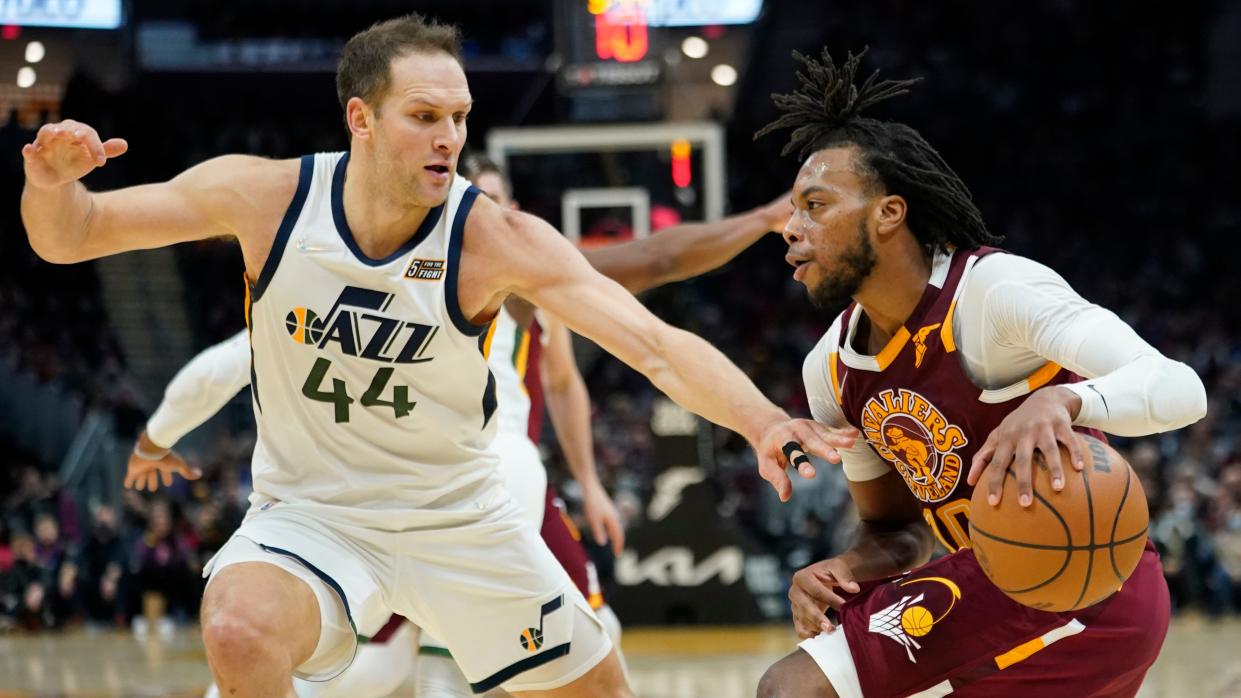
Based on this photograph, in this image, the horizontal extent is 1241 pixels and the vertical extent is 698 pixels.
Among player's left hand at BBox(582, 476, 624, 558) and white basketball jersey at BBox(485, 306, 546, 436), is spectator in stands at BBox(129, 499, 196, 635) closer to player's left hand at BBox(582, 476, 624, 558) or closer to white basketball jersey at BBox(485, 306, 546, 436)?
player's left hand at BBox(582, 476, 624, 558)

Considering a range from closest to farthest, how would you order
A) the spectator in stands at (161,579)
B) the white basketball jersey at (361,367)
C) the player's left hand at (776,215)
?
the white basketball jersey at (361,367) < the player's left hand at (776,215) < the spectator in stands at (161,579)

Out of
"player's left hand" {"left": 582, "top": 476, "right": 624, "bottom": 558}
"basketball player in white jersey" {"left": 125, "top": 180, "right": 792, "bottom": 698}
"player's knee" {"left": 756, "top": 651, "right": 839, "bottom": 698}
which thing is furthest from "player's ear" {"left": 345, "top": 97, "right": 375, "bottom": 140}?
"player's left hand" {"left": 582, "top": 476, "right": 624, "bottom": 558}

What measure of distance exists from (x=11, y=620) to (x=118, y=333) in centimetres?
647

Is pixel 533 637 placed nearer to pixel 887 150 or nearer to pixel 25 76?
pixel 887 150

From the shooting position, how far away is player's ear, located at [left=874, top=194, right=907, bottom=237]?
11.2 feet

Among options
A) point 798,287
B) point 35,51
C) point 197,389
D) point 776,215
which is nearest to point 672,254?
point 776,215

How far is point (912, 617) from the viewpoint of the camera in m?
3.25

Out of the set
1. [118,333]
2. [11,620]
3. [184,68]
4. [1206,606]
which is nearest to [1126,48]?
[1206,606]

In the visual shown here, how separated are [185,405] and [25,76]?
691cm

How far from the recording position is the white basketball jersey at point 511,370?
4910 millimetres

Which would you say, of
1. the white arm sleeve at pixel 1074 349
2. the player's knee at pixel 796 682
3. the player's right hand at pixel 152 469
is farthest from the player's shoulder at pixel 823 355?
the player's right hand at pixel 152 469

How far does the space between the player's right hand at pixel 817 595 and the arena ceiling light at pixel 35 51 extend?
358 inches

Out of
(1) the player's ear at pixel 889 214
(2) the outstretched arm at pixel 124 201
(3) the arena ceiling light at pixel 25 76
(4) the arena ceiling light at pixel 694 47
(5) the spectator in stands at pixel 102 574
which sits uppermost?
(4) the arena ceiling light at pixel 694 47

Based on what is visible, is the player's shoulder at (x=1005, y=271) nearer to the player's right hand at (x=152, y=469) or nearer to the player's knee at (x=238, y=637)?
the player's knee at (x=238, y=637)
